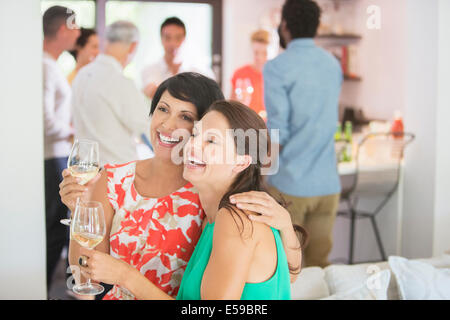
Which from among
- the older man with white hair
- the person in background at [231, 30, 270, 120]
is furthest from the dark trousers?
the person in background at [231, 30, 270, 120]

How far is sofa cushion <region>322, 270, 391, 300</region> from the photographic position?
1719 millimetres

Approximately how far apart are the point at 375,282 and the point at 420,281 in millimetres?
154

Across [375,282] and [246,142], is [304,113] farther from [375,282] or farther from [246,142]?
[246,142]

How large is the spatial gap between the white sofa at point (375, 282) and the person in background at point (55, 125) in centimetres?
163

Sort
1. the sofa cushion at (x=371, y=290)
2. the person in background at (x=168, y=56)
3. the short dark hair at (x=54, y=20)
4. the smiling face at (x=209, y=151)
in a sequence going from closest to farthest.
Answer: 1. the smiling face at (x=209, y=151)
2. the sofa cushion at (x=371, y=290)
3. the short dark hair at (x=54, y=20)
4. the person in background at (x=168, y=56)

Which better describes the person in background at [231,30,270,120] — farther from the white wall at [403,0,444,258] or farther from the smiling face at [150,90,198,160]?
the smiling face at [150,90,198,160]

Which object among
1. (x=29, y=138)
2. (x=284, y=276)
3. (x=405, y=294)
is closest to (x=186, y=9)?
(x=29, y=138)

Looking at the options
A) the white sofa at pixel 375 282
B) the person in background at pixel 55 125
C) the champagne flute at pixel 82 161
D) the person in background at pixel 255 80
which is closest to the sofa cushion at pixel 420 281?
the white sofa at pixel 375 282

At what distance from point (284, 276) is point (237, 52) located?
378 cm

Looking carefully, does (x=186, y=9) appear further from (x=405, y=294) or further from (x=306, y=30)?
(x=405, y=294)

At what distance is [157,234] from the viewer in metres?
1.32

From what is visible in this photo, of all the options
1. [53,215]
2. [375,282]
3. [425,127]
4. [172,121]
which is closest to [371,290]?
[375,282]

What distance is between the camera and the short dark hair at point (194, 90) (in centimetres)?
132

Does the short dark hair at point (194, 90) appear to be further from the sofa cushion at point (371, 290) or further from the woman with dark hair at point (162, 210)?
the sofa cushion at point (371, 290)
